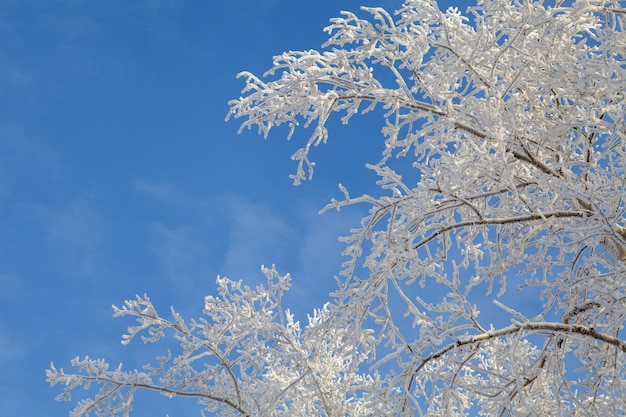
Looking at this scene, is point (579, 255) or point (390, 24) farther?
point (579, 255)

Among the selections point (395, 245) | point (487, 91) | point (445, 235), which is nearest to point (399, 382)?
point (395, 245)

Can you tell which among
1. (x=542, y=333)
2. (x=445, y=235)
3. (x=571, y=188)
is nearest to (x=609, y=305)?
(x=542, y=333)

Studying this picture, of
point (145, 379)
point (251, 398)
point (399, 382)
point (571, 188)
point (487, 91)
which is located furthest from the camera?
point (251, 398)

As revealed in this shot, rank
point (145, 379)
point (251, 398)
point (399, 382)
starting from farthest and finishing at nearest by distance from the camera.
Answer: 1. point (251, 398)
2. point (145, 379)
3. point (399, 382)

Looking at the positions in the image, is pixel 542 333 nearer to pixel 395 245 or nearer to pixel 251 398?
pixel 395 245

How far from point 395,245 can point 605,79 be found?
1.71m

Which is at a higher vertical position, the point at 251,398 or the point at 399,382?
the point at 251,398

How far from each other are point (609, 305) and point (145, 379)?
12.3ft

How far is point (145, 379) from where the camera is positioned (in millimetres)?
5520

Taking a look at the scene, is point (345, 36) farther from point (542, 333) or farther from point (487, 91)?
point (542, 333)

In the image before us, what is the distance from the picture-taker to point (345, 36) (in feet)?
14.6

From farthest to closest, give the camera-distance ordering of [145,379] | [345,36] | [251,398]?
[251,398] → [145,379] → [345,36]

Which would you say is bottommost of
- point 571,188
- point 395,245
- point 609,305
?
point 609,305

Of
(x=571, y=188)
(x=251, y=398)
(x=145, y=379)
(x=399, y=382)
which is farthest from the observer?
(x=251, y=398)
